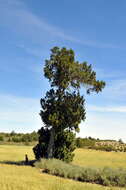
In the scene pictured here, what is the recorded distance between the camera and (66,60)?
3956 centimetres

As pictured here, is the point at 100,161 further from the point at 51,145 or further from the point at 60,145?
the point at 51,145

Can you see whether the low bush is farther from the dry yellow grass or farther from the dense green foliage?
the dry yellow grass

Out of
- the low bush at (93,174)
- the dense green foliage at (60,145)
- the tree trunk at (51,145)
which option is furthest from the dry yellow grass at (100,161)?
the low bush at (93,174)

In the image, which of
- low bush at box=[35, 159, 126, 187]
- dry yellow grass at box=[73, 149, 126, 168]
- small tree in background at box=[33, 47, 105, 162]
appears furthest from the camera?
dry yellow grass at box=[73, 149, 126, 168]

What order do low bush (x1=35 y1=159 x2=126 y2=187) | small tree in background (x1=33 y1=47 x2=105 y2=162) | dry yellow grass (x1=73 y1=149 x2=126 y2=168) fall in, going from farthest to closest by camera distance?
dry yellow grass (x1=73 y1=149 x2=126 y2=168) < small tree in background (x1=33 y1=47 x2=105 y2=162) < low bush (x1=35 y1=159 x2=126 y2=187)

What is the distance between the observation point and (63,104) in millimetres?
39344

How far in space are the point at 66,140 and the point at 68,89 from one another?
19.6 feet

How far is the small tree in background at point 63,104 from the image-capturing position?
39.2 metres

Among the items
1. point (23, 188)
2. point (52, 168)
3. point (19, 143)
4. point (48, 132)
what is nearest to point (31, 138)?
point (19, 143)

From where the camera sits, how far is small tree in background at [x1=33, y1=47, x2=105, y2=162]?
3916 cm

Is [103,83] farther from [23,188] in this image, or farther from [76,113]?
[23,188]

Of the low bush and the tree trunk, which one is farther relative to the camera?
the tree trunk

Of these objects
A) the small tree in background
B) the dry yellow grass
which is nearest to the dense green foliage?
the small tree in background

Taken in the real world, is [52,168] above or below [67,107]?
below
